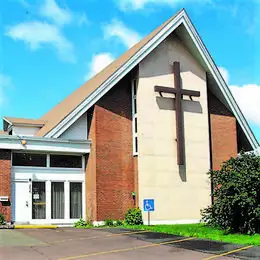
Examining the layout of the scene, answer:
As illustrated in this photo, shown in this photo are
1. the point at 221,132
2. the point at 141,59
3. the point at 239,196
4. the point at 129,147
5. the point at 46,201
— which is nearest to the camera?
the point at 239,196

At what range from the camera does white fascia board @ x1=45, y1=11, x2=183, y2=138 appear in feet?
68.3

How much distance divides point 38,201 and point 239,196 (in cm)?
979

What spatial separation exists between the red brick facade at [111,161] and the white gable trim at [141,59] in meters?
0.77

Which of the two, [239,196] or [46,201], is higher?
[239,196]

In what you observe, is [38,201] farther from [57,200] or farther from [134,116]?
[134,116]

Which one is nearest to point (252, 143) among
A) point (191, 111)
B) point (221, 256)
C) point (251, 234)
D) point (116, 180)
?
point (191, 111)

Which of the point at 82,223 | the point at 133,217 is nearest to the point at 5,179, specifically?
the point at 82,223

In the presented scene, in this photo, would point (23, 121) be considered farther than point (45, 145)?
Yes

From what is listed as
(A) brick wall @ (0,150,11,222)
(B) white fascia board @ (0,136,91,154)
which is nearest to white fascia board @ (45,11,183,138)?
(B) white fascia board @ (0,136,91,154)

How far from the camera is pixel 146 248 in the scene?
12.7 metres

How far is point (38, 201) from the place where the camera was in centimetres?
2100

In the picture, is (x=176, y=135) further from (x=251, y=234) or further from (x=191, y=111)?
(x=251, y=234)

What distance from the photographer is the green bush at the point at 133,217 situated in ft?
68.5

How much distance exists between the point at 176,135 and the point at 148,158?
2.07m
